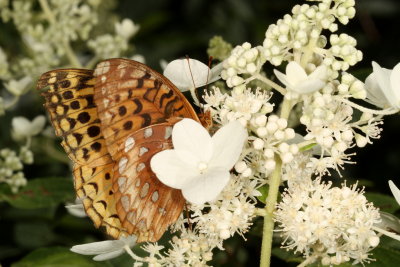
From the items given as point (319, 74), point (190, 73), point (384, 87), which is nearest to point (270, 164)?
point (319, 74)

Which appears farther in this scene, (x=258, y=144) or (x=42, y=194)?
(x=42, y=194)

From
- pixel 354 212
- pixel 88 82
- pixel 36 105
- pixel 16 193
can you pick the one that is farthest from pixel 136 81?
pixel 36 105

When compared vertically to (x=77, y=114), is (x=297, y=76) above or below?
above

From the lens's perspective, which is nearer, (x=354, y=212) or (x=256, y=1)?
(x=354, y=212)

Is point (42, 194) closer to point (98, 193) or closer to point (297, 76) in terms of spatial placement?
point (98, 193)

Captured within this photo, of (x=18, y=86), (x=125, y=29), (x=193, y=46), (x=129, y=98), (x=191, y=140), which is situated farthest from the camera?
(x=193, y=46)

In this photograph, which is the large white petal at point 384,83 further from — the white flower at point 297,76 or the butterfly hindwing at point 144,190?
the butterfly hindwing at point 144,190

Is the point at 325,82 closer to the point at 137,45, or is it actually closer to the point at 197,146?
the point at 197,146

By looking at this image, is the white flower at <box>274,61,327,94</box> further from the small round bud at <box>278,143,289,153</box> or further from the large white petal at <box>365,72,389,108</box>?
the large white petal at <box>365,72,389,108</box>
